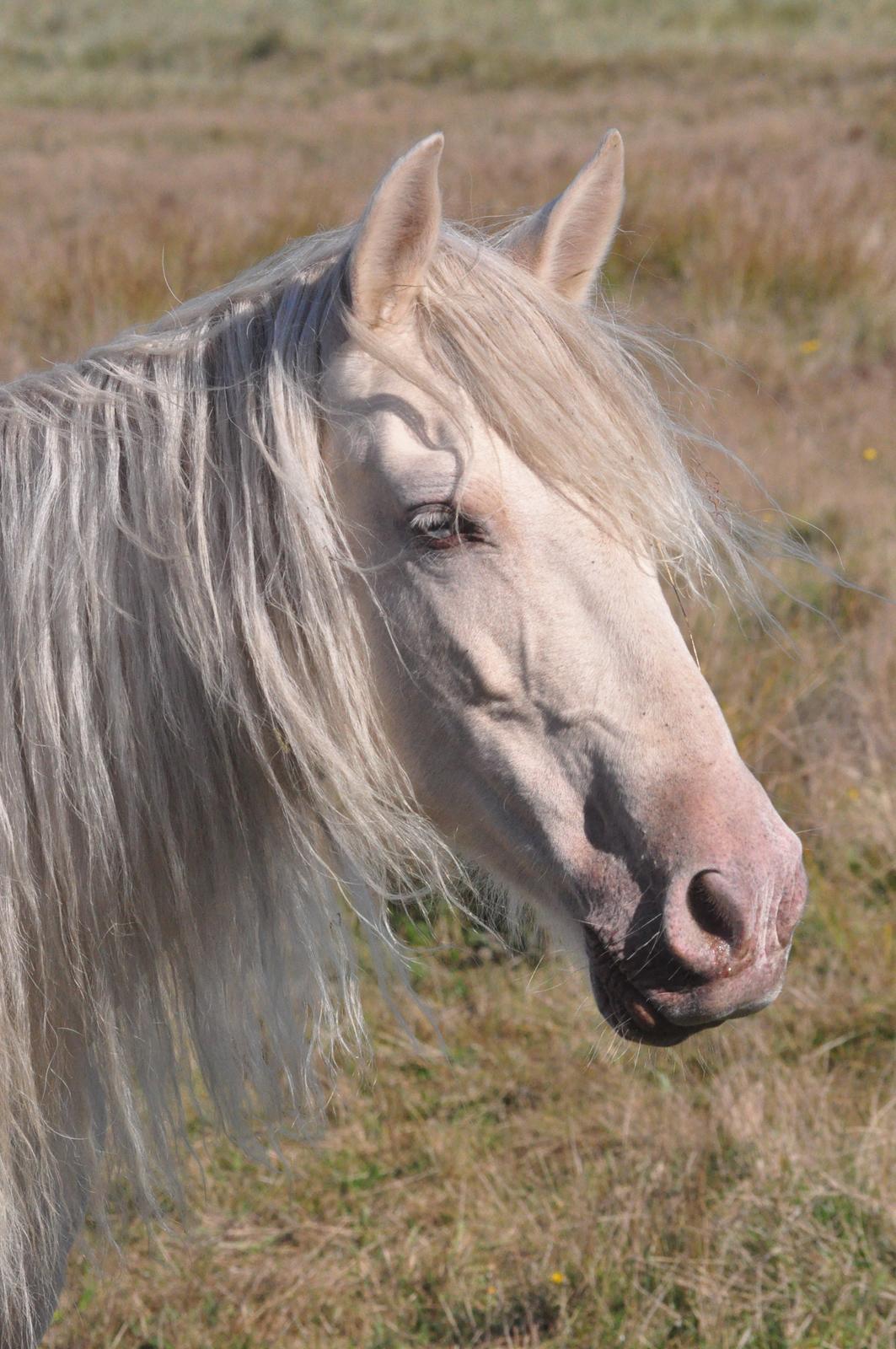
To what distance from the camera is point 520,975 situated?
3180mm

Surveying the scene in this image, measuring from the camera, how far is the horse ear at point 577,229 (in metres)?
1.66

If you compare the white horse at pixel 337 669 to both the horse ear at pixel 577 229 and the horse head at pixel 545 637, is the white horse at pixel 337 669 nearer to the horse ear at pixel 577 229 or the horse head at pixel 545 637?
the horse head at pixel 545 637

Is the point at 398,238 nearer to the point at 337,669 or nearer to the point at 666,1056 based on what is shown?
the point at 337,669

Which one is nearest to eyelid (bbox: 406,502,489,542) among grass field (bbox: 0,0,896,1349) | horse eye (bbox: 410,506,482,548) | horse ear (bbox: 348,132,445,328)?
horse eye (bbox: 410,506,482,548)

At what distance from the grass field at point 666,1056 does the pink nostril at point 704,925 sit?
494mm

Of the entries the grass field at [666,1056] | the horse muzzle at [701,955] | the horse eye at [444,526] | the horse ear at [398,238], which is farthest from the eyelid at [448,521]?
the grass field at [666,1056]

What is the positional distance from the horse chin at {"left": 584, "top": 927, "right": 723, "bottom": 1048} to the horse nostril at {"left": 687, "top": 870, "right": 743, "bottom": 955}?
0.41ft

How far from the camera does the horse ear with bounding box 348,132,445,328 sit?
1.36m

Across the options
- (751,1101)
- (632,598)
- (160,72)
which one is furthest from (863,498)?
(160,72)

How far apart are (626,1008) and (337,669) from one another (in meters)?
0.53

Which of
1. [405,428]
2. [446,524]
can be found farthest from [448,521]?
[405,428]

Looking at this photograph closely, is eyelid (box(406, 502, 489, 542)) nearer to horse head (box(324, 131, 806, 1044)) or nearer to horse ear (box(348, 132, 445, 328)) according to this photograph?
horse head (box(324, 131, 806, 1044))

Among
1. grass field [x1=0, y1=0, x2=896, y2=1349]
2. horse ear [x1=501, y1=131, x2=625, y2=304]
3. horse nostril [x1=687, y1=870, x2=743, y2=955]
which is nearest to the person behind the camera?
horse nostril [x1=687, y1=870, x2=743, y2=955]

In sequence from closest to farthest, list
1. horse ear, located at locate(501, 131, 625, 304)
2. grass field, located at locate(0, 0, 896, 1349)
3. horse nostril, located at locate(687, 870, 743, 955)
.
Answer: horse nostril, located at locate(687, 870, 743, 955), horse ear, located at locate(501, 131, 625, 304), grass field, located at locate(0, 0, 896, 1349)
